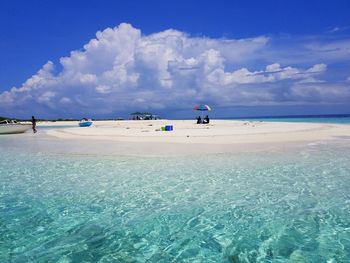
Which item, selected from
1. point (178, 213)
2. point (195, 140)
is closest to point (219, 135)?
point (195, 140)

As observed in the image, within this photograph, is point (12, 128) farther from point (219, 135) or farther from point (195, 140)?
point (195, 140)

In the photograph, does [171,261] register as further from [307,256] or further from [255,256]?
[307,256]

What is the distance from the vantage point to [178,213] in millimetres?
6750

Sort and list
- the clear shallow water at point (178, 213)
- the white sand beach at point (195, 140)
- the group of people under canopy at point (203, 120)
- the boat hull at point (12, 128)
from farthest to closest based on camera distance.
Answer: the group of people under canopy at point (203, 120) < the boat hull at point (12, 128) < the white sand beach at point (195, 140) < the clear shallow water at point (178, 213)

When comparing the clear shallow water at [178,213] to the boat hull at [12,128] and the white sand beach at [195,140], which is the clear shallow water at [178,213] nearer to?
the white sand beach at [195,140]

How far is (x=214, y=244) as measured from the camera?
516 cm

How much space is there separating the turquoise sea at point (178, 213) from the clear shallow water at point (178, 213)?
0.02m

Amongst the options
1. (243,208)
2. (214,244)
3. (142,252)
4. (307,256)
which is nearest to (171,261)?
(142,252)

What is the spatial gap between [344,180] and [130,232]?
6.88m

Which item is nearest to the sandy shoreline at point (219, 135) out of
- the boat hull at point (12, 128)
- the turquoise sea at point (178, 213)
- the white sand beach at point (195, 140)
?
the white sand beach at point (195, 140)

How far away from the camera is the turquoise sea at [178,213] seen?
4.88 meters

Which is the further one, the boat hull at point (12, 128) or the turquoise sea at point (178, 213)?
the boat hull at point (12, 128)

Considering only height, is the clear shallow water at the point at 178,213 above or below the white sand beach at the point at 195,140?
below

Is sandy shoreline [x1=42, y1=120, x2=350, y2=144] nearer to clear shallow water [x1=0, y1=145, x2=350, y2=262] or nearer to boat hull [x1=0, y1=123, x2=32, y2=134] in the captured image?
boat hull [x1=0, y1=123, x2=32, y2=134]
